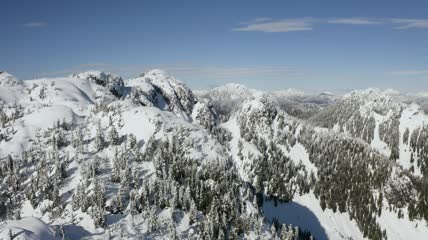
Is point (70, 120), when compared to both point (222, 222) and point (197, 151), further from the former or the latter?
point (222, 222)

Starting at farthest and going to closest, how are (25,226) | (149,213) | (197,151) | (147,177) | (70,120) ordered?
(70,120) < (197,151) < (147,177) < (149,213) < (25,226)

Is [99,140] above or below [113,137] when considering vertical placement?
below

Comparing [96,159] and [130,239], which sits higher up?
[96,159]

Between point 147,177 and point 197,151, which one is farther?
point 197,151

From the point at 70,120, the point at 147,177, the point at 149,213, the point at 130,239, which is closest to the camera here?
the point at 130,239

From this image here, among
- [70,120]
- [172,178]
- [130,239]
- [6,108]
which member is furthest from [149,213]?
[6,108]

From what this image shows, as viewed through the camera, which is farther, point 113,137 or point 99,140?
point 113,137

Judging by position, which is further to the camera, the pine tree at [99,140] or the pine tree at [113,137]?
the pine tree at [113,137]

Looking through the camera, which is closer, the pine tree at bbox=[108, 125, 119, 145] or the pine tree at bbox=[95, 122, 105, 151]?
the pine tree at bbox=[95, 122, 105, 151]

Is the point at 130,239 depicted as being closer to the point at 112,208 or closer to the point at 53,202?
the point at 112,208

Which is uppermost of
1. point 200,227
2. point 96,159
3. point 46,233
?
point 96,159
